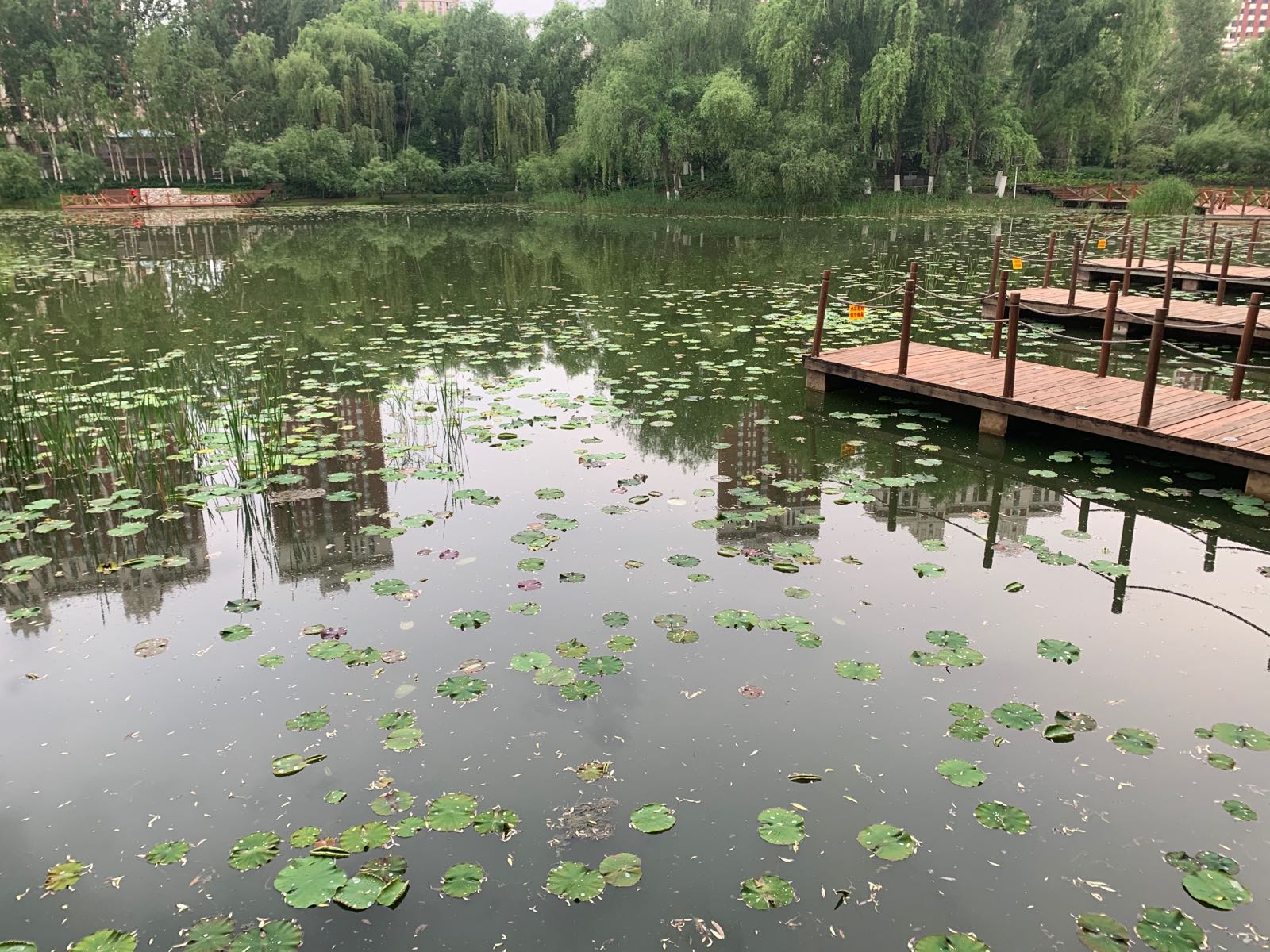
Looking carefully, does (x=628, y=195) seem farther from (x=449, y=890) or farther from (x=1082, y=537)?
(x=449, y=890)

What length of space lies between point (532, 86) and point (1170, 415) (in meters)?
45.9

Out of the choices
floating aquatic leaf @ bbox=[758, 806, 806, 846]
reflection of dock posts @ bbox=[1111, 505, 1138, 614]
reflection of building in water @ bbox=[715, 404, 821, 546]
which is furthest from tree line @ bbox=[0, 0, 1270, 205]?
floating aquatic leaf @ bbox=[758, 806, 806, 846]

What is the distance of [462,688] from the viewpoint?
3.78m

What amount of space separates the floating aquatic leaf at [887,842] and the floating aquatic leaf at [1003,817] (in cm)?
30

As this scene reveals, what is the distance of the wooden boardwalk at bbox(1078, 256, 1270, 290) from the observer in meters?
13.6

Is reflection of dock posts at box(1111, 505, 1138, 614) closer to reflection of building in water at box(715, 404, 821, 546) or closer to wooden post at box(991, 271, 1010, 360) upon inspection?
reflection of building in water at box(715, 404, 821, 546)

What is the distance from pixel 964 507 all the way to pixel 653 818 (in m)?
3.75

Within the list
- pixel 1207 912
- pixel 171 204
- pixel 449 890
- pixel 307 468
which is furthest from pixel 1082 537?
pixel 171 204

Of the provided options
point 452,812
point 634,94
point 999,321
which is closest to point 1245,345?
point 999,321

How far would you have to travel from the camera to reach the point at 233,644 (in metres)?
4.20

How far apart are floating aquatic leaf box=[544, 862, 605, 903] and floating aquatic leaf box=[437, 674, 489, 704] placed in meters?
1.07

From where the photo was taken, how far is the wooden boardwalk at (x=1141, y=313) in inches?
419

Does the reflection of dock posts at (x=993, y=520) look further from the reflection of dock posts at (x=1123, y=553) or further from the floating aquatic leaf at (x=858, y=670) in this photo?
the floating aquatic leaf at (x=858, y=670)

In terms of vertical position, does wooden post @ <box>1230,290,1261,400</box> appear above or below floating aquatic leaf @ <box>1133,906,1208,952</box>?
above
